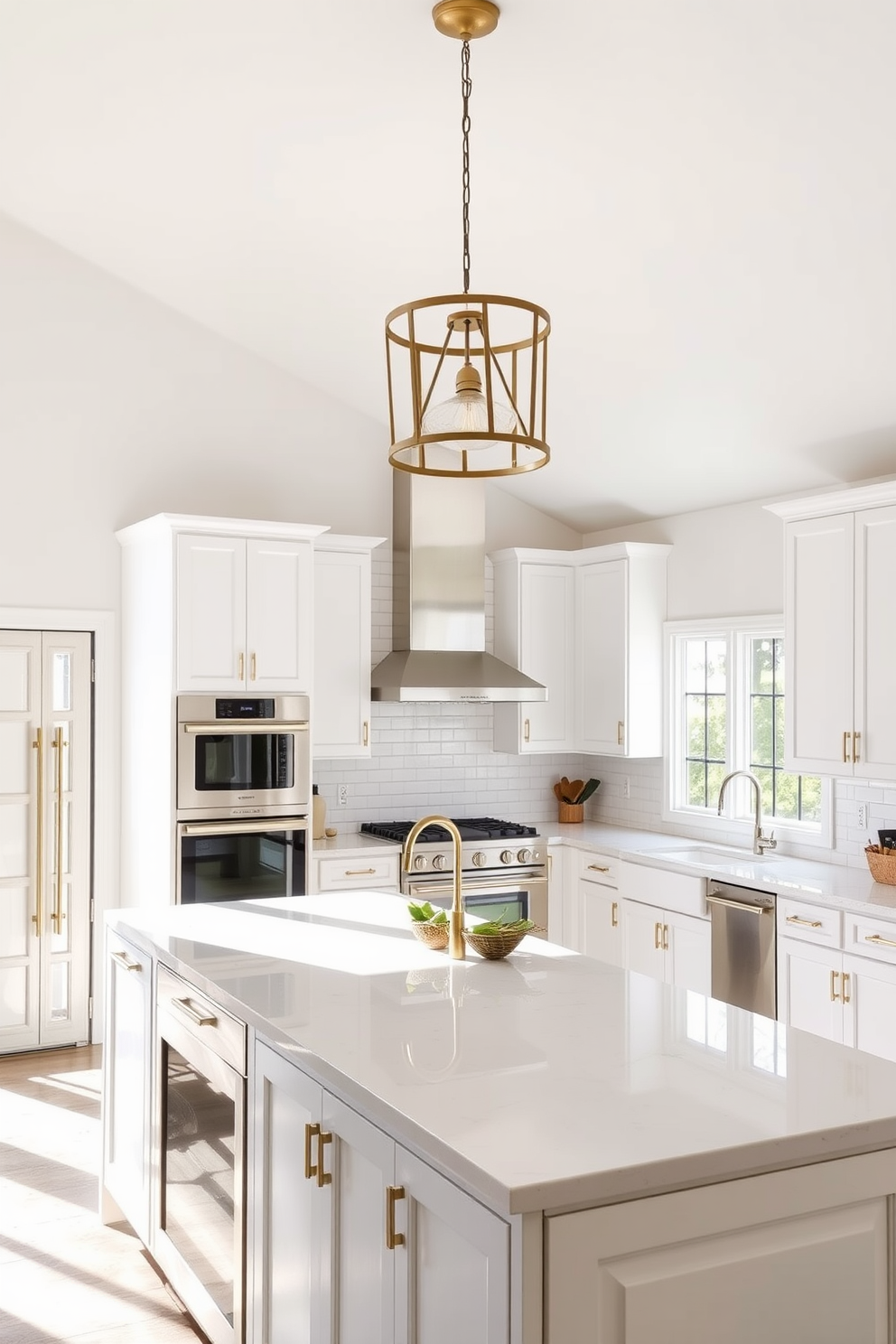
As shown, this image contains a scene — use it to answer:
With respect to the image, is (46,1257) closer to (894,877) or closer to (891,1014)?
(891,1014)

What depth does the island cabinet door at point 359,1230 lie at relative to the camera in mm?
2051

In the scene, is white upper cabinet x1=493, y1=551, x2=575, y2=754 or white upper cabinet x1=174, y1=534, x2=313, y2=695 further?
white upper cabinet x1=493, y1=551, x2=575, y2=754

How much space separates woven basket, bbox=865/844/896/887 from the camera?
473 centimetres

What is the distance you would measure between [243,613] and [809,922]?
284cm

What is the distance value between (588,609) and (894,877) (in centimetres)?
251

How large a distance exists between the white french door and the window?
3158 millimetres

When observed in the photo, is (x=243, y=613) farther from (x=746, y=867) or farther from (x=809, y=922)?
(x=809, y=922)

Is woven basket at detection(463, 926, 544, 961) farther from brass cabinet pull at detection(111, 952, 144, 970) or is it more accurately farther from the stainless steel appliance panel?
the stainless steel appliance panel

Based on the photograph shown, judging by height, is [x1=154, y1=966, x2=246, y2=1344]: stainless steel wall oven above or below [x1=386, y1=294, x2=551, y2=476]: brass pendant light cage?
below

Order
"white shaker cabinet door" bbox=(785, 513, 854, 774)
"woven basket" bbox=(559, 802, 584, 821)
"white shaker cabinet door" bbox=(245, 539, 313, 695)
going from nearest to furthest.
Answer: "white shaker cabinet door" bbox=(785, 513, 854, 774) < "white shaker cabinet door" bbox=(245, 539, 313, 695) < "woven basket" bbox=(559, 802, 584, 821)

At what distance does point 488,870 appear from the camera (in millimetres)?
6016

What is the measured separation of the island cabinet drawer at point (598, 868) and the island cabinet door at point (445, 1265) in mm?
3964

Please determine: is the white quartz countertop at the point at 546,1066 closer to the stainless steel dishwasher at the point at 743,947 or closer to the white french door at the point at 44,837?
the stainless steel dishwasher at the point at 743,947

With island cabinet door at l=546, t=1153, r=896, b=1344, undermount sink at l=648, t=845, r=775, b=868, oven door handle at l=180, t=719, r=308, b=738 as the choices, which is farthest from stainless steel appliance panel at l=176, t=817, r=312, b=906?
island cabinet door at l=546, t=1153, r=896, b=1344
